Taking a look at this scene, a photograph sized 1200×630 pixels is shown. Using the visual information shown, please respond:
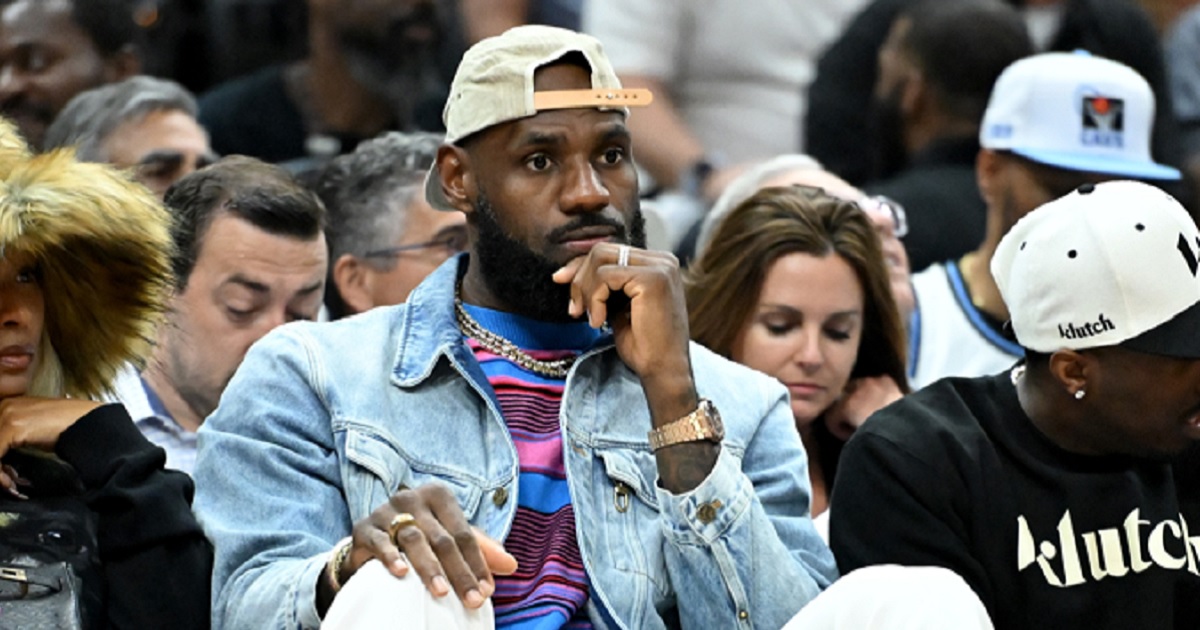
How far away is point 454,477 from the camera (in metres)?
3.63

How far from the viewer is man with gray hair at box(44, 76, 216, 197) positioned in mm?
5273

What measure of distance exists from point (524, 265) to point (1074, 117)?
2211 millimetres

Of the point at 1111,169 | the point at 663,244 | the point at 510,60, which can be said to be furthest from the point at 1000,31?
the point at 510,60

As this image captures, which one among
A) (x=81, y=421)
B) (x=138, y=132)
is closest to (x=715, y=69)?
(x=138, y=132)

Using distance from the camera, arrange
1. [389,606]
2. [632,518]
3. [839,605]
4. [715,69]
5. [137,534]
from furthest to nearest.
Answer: [715,69], [632,518], [137,534], [839,605], [389,606]

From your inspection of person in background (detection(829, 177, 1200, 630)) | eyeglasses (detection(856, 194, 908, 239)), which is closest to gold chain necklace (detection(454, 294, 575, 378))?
person in background (detection(829, 177, 1200, 630))

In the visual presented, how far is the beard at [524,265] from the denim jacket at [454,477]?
0.30 feet

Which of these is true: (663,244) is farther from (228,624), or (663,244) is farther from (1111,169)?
(228,624)

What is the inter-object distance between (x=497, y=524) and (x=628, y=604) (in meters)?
0.25

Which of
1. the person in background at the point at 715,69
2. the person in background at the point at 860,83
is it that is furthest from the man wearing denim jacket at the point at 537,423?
the person in background at the point at 715,69

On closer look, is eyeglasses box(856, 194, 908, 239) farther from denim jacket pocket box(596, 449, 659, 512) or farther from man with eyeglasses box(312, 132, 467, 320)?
denim jacket pocket box(596, 449, 659, 512)

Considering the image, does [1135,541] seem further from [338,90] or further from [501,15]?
[501,15]

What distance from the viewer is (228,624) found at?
346 centimetres

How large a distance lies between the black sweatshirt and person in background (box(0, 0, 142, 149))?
248 centimetres
